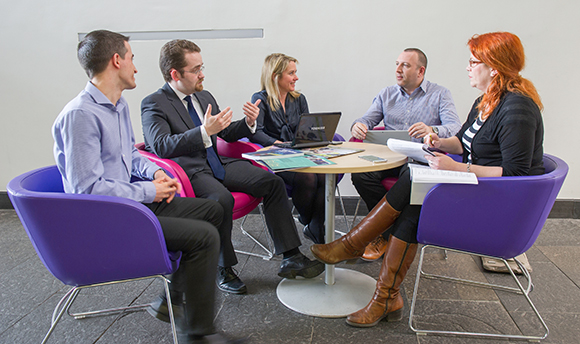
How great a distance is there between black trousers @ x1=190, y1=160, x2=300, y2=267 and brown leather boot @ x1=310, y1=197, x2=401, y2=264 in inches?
10.2

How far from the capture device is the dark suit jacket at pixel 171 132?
6.89 ft

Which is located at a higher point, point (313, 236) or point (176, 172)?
point (176, 172)

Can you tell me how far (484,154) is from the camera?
1856 millimetres

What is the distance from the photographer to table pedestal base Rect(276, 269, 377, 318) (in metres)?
2.00

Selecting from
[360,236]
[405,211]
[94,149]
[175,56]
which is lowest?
[360,236]

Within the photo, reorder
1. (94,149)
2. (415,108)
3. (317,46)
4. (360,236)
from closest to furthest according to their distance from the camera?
(94,149), (360,236), (415,108), (317,46)

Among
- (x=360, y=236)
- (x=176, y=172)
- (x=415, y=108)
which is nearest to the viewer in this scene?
(x=360, y=236)

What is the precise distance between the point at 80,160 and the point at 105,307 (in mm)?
1038

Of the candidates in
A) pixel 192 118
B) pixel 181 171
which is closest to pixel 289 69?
pixel 192 118

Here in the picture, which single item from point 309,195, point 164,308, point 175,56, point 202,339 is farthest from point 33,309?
point 309,195

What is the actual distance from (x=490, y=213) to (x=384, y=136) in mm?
1024

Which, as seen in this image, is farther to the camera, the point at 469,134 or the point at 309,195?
the point at 309,195

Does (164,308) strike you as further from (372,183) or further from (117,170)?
(372,183)

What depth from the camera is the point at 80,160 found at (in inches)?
55.9
